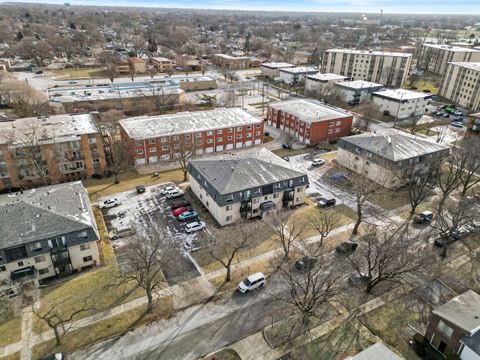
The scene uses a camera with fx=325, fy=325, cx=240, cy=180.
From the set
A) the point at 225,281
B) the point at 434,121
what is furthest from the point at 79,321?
the point at 434,121

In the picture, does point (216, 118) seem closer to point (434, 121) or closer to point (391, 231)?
point (391, 231)

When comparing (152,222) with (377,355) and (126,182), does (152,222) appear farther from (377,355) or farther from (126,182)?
(377,355)

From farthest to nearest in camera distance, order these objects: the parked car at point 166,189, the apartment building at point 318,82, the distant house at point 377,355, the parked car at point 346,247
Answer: the apartment building at point 318,82 → the parked car at point 166,189 → the parked car at point 346,247 → the distant house at point 377,355

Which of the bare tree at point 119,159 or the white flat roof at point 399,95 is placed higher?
the white flat roof at point 399,95

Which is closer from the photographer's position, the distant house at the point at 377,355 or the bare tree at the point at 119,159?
the distant house at the point at 377,355

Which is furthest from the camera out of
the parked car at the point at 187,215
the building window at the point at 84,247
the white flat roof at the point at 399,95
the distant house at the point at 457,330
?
the white flat roof at the point at 399,95

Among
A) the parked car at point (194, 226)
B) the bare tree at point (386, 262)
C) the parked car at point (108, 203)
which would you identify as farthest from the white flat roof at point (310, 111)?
the parked car at point (108, 203)

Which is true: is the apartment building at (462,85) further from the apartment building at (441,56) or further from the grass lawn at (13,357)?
the grass lawn at (13,357)
